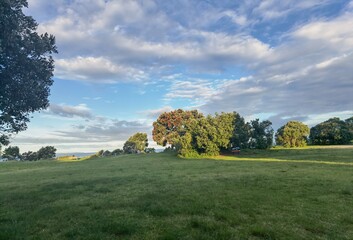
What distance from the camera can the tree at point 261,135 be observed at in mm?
76375

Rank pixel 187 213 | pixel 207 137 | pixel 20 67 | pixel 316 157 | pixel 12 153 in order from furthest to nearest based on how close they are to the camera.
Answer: pixel 12 153 < pixel 207 137 < pixel 316 157 < pixel 20 67 < pixel 187 213

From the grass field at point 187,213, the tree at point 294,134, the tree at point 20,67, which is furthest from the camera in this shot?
the tree at point 294,134

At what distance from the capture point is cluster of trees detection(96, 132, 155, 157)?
12072 cm

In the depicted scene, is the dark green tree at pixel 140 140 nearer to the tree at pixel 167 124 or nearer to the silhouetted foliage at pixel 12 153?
the tree at pixel 167 124

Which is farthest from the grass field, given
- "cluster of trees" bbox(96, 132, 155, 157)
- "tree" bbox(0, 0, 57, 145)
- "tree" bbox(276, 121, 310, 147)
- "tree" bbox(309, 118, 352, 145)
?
"cluster of trees" bbox(96, 132, 155, 157)

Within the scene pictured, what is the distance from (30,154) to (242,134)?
8496 cm

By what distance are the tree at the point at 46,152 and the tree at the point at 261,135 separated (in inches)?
3170

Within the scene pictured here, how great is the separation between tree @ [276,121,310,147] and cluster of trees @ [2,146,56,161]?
8848cm

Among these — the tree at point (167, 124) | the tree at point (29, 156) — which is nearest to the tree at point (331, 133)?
A: the tree at point (167, 124)

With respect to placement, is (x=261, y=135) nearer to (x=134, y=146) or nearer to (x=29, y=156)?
(x=134, y=146)

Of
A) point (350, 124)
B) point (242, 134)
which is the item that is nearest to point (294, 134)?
point (350, 124)

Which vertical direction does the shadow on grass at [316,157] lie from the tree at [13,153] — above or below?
below

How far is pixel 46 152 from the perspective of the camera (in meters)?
114

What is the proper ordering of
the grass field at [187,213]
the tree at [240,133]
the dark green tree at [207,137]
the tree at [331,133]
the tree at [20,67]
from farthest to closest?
the tree at [331,133], the tree at [240,133], the dark green tree at [207,137], the tree at [20,67], the grass field at [187,213]
